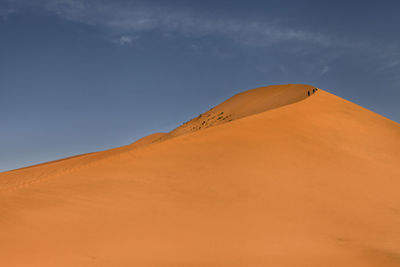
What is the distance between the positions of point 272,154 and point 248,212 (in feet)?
11.7

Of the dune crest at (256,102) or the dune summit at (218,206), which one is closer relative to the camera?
the dune summit at (218,206)

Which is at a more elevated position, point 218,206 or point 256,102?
point 256,102

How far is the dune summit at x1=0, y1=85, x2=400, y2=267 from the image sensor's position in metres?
3.83

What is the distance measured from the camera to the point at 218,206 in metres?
5.62

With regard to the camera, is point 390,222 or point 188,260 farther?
point 390,222

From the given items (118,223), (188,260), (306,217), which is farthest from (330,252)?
(118,223)

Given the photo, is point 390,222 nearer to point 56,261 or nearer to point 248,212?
point 248,212

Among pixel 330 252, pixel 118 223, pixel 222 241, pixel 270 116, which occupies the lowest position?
pixel 330 252

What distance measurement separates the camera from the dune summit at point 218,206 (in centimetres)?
383

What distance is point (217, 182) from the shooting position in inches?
266

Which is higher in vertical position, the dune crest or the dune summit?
the dune crest

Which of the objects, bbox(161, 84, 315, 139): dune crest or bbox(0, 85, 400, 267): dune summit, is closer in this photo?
bbox(0, 85, 400, 267): dune summit

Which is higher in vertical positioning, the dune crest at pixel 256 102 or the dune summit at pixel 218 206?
the dune crest at pixel 256 102

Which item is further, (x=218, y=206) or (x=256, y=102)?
(x=256, y=102)
